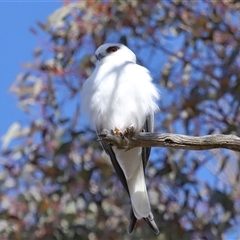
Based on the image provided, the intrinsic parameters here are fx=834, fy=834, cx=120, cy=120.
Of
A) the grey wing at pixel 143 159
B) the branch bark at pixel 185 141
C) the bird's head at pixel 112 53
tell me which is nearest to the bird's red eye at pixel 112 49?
the bird's head at pixel 112 53

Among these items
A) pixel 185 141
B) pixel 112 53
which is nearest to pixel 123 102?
pixel 112 53

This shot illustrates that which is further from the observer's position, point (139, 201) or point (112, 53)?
point (112, 53)

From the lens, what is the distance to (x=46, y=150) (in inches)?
197

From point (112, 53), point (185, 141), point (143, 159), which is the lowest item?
A: point (143, 159)

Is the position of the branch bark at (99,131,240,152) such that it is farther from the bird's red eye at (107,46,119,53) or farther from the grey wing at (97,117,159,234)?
the bird's red eye at (107,46,119,53)

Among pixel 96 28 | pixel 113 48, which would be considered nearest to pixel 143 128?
pixel 113 48

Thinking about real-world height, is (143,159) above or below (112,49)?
below

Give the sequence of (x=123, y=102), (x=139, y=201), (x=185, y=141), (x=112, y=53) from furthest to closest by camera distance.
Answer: (x=112, y=53) < (x=139, y=201) < (x=123, y=102) < (x=185, y=141)

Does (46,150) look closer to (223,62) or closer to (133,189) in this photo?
(133,189)

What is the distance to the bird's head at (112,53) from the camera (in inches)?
174

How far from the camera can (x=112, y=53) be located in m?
4.46

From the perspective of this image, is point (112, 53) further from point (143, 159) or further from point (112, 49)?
point (143, 159)

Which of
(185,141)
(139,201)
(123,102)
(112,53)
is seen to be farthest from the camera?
(112,53)

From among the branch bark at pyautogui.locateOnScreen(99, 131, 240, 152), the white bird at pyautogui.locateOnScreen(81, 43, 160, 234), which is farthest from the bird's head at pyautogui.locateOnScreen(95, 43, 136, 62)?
the branch bark at pyautogui.locateOnScreen(99, 131, 240, 152)
